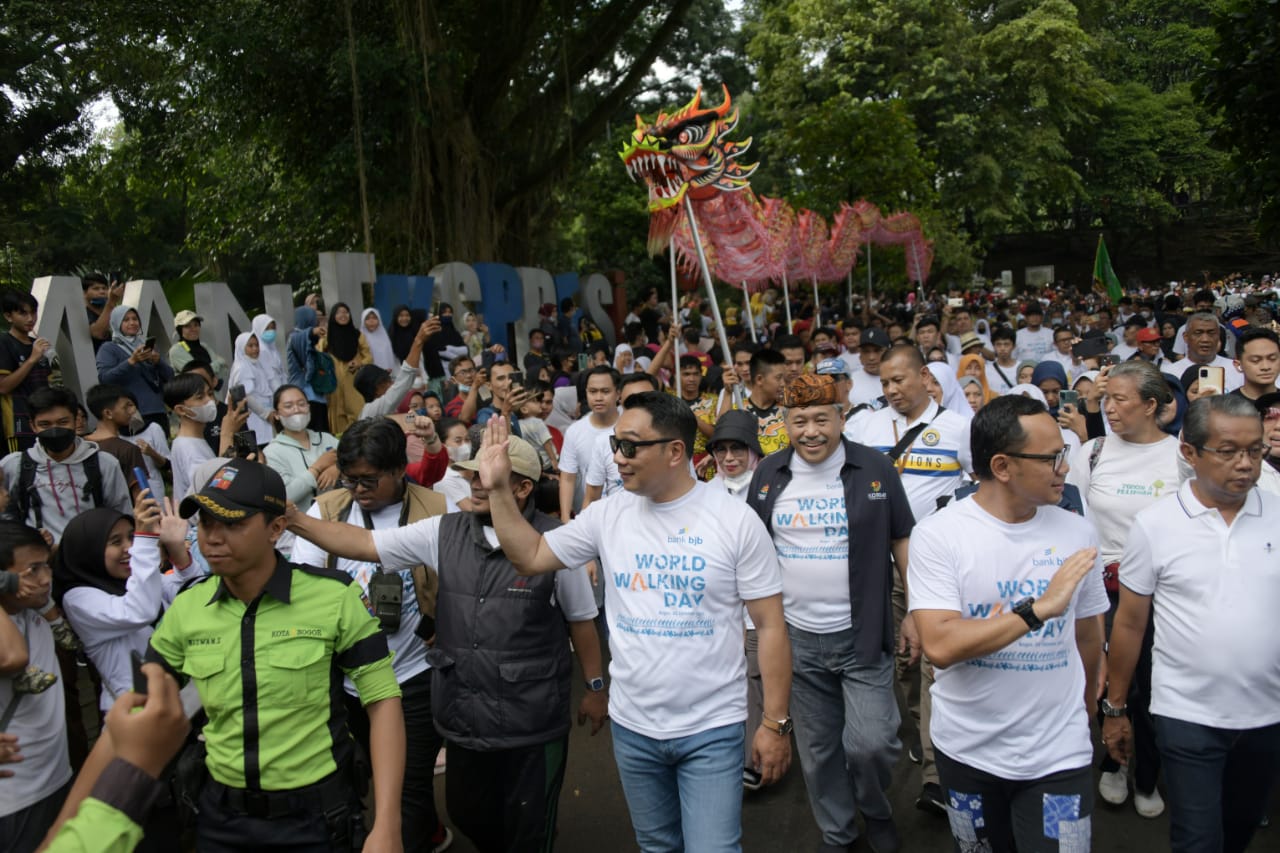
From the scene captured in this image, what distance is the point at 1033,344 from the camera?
11711 mm

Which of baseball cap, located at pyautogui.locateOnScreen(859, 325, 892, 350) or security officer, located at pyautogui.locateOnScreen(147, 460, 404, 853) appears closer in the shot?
security officer, located at pyautogui.locateOnScreen(147, 460, 404, 853)

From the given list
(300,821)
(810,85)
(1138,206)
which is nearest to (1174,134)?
(1138,206)

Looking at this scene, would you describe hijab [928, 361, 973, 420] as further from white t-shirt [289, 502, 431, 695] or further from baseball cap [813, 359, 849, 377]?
white t-shirt [289, 502, 431, 695]

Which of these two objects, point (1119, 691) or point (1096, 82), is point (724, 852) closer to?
point (1119, 691)

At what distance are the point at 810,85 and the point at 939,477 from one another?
83.0ft

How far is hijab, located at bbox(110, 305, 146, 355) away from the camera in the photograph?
26.4ft

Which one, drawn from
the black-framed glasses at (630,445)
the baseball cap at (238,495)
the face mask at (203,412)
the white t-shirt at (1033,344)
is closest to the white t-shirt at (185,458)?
the face mask at (203,412)

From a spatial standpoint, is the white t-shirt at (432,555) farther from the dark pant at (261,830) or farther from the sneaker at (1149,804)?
the sneaker at (1149,804)

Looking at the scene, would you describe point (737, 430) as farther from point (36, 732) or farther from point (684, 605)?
point (36, 732)

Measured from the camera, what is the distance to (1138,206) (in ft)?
120

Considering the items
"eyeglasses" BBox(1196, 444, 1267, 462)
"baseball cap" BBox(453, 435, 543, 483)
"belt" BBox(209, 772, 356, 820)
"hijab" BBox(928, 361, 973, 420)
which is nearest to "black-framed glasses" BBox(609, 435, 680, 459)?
"baseball cap" BBox(453, 435, 543, 483)

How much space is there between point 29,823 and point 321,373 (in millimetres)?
6410

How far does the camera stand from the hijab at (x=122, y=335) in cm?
805

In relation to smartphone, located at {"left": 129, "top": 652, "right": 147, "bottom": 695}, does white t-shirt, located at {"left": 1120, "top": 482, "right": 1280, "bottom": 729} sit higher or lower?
lower
